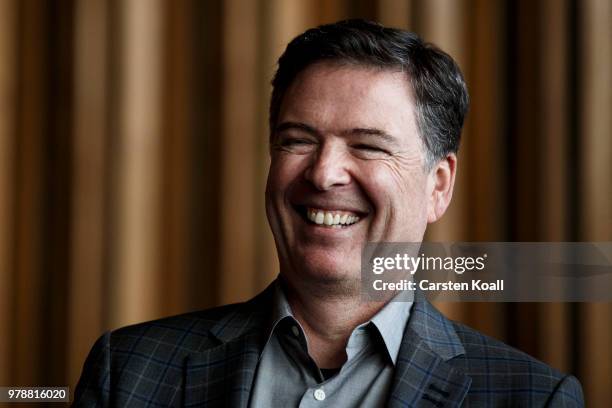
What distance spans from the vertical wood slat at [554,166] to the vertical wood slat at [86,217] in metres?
1.00

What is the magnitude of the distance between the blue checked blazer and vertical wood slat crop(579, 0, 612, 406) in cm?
52

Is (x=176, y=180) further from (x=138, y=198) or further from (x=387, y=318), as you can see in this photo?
(x=387, y=318)

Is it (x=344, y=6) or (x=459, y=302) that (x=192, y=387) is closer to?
(x=459, y=302)

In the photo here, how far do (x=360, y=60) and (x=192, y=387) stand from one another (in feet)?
1.86

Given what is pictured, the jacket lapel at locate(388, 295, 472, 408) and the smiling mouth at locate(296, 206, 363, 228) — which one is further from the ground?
the smiling mouth at locate(296, 206, 363, 228)

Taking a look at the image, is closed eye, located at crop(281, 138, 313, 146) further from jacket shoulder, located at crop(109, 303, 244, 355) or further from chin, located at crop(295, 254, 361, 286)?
jacket shoulder, located at crop(109, 303, 244, 355)

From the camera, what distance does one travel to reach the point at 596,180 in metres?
1.70

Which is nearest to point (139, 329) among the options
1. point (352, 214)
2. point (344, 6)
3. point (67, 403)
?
point (352, 214)

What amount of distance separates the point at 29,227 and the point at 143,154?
32 centimetres

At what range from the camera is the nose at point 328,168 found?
3.96 feet

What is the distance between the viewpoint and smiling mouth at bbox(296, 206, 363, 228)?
1237 mm

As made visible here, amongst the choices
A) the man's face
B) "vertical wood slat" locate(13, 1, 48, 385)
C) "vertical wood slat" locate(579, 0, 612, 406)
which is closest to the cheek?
the man's face

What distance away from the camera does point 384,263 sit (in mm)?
1245

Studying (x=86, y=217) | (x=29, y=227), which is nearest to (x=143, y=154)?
(x=86, y=217)
